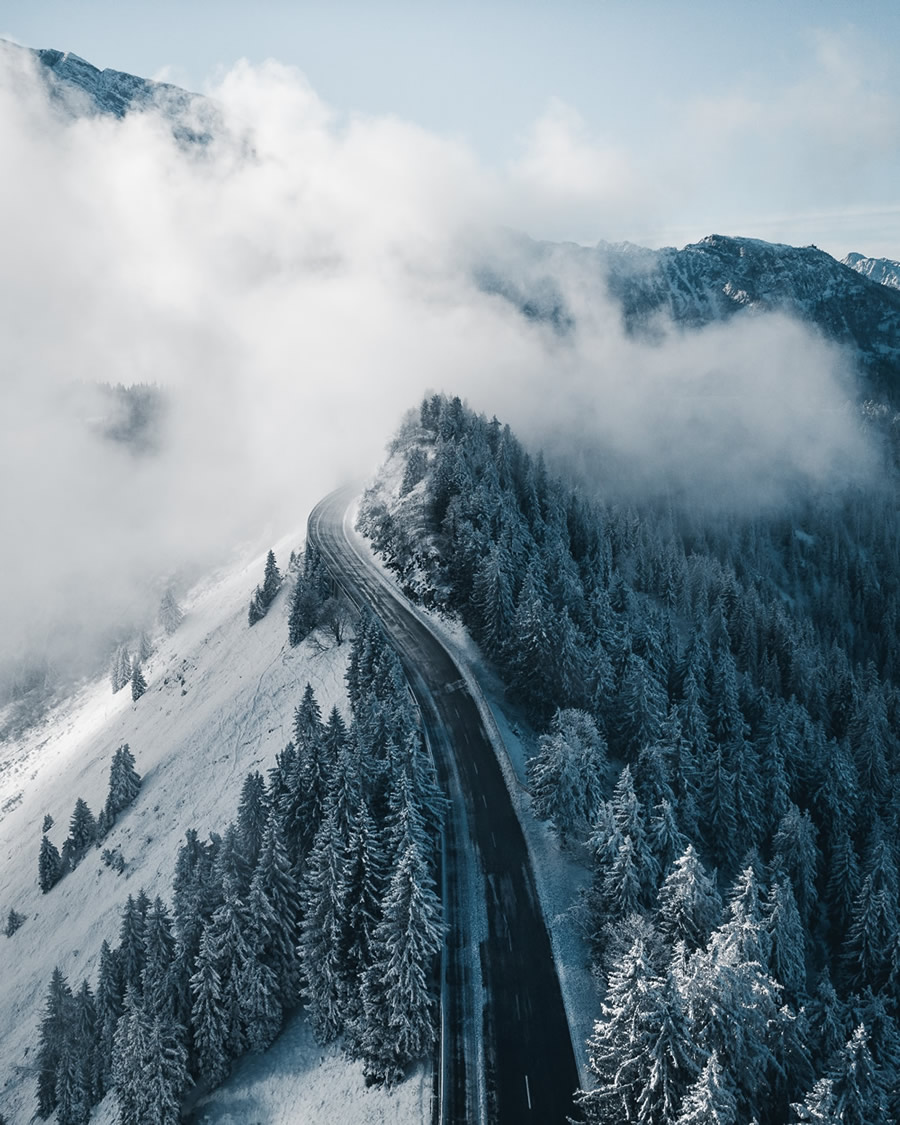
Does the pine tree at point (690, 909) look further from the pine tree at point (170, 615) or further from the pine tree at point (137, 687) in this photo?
the pine tree at point (170, 615)

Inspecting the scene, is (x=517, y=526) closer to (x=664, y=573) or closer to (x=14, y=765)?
(x=664, y=573)

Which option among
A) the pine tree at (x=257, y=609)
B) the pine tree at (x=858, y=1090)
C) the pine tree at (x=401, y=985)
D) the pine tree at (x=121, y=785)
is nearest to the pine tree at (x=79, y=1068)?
the pine tree at (x=401, y=985)

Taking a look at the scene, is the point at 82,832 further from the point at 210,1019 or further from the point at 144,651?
the point at 144,651

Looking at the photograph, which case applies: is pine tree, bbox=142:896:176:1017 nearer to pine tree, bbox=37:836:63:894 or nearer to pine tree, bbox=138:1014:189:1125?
pine tree, bbox=138:1014:189:1125

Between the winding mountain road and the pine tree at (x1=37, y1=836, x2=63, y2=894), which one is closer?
the winding mountain road

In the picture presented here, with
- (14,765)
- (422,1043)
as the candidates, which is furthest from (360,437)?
(422,1043)

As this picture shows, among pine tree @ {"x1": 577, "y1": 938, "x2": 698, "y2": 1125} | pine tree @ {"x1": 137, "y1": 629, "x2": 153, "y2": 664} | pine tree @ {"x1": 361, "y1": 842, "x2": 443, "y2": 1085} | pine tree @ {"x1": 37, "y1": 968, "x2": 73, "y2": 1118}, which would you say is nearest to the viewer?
pine tree @ {"x1": 577, "y1": 938, "x2": 698, "y2": 1125}

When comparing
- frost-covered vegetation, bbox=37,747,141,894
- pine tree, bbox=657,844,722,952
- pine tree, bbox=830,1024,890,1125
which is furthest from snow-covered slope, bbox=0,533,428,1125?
pine tree, bbox=830,1024,890,1125
